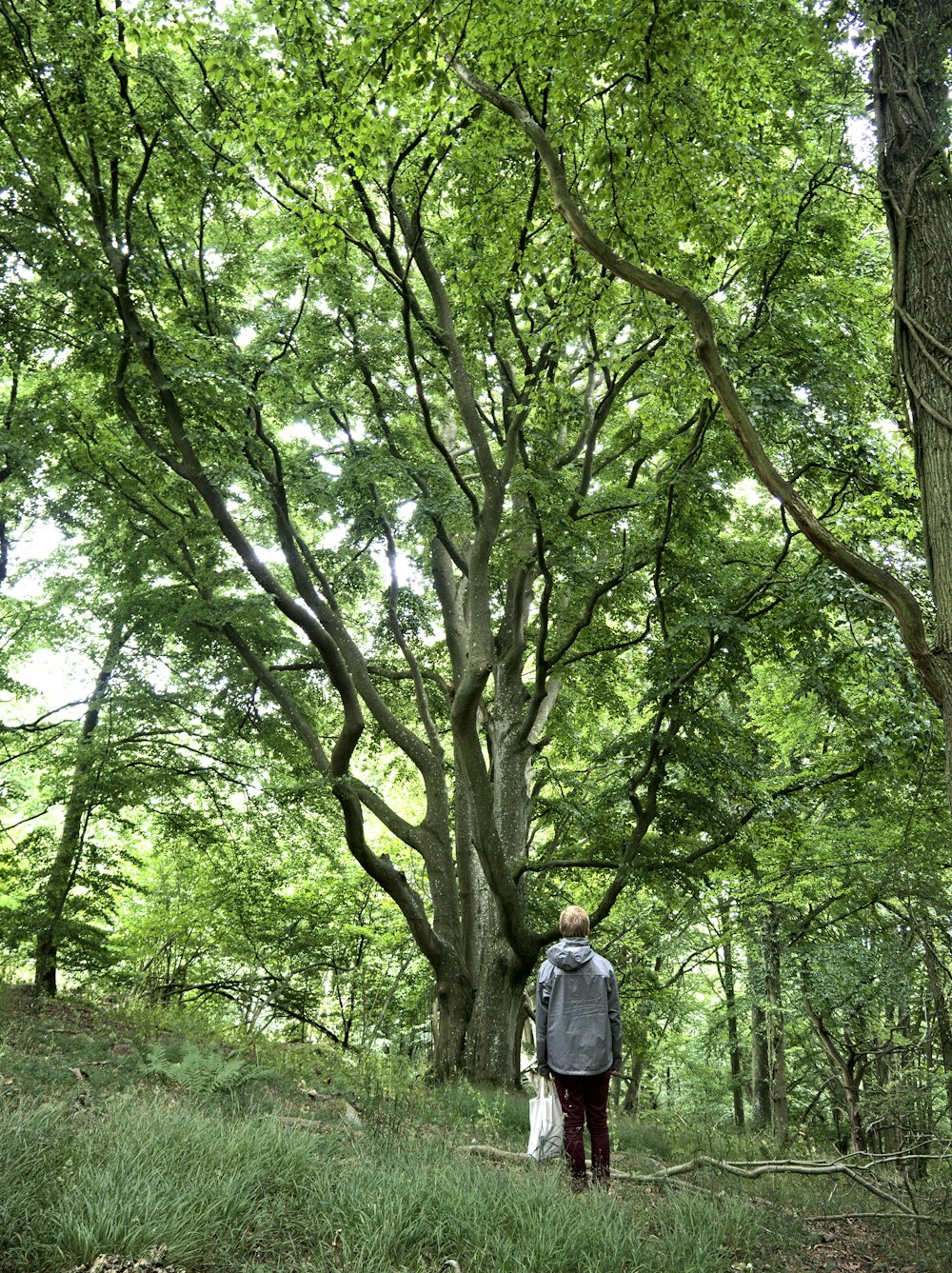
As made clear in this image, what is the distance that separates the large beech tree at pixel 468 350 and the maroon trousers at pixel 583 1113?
261 cm

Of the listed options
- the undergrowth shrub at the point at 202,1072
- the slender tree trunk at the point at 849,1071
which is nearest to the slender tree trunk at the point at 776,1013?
the slender tree trunk at the point at 849,1071

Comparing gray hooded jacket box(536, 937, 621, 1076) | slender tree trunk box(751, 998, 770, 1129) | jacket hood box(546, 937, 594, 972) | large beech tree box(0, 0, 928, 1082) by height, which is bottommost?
slender tree trunk box(751, 998, 770, 1129)

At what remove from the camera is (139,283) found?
26.0ft

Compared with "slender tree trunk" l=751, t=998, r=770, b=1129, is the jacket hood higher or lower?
higher

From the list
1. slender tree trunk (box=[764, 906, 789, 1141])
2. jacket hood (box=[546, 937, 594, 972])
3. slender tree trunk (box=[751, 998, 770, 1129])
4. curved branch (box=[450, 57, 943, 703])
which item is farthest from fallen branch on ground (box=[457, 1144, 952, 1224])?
slender tree trunk (box=[751, 998, 770, 1129])

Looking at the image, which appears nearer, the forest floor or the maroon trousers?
the forest floor

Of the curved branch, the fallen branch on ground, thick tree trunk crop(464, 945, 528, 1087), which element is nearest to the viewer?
the curved branch

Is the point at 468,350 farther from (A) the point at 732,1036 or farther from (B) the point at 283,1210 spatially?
(A) the point at 732,1036

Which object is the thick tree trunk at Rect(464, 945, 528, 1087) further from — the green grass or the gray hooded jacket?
the green grass

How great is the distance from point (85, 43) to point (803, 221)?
6.37m

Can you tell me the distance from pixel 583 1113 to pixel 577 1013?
0.64 meters

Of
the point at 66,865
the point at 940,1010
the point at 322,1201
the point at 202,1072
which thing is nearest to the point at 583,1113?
the point at 322,1201

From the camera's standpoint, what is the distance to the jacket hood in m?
5.52

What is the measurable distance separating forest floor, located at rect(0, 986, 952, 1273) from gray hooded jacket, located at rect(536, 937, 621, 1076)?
657 mm
